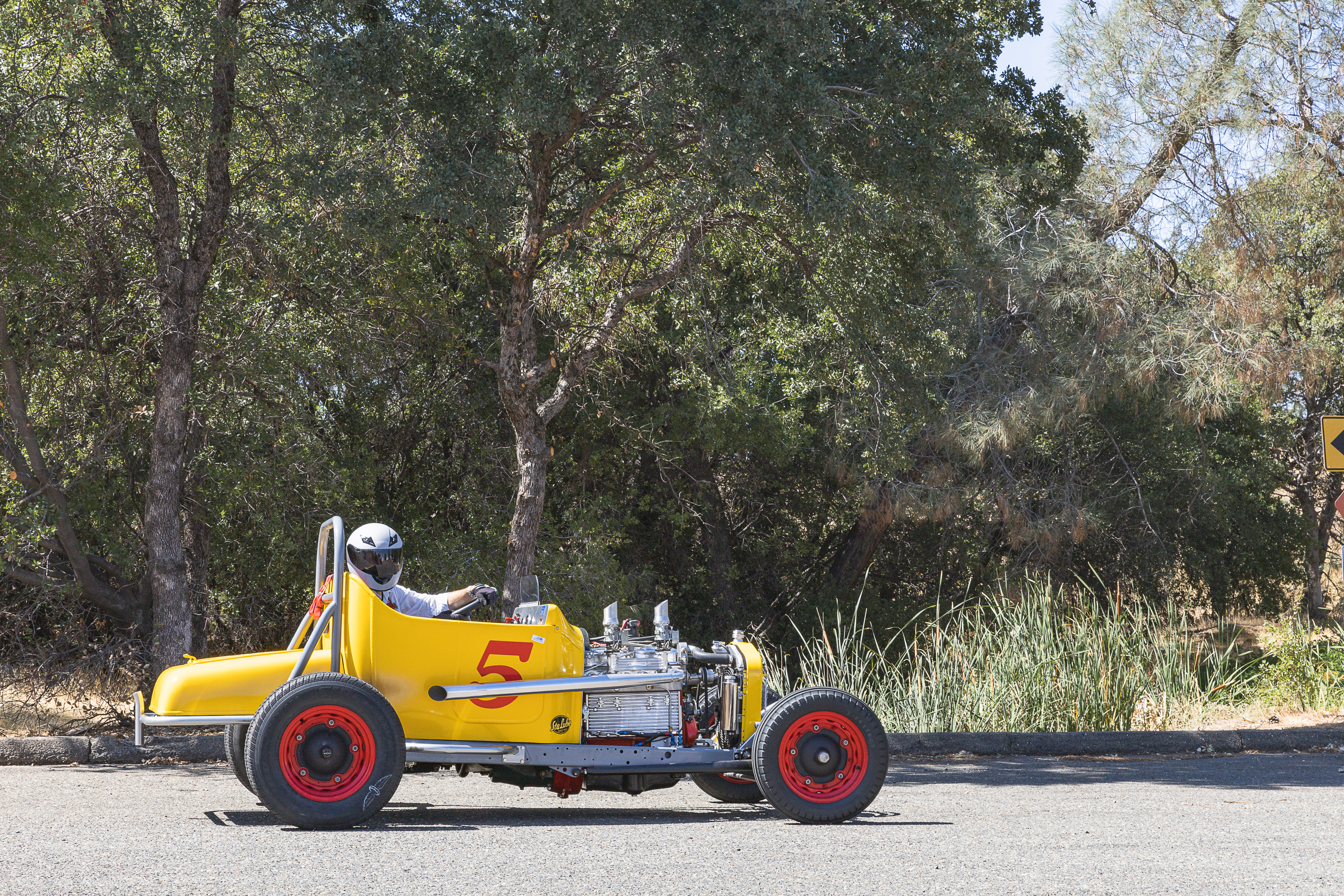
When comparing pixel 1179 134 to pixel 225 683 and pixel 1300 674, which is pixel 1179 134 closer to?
pixel 1300 674

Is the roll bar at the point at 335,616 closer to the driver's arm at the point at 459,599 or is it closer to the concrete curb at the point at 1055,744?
the driver's arm at the point at 459,599

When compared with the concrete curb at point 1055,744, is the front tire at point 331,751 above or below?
above

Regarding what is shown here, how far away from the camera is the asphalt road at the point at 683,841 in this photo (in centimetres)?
480

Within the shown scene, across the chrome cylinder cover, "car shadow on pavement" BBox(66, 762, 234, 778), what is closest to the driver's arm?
the chrome cylinder cover

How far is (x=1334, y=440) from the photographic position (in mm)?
9367

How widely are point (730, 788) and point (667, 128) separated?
513 cm

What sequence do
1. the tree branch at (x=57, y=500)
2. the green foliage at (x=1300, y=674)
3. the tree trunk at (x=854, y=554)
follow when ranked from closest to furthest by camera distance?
the tree branch at (x=57, y=500) < the green foliage at (x=1300, y=674) < the tree trunk at (x=854, y=554)

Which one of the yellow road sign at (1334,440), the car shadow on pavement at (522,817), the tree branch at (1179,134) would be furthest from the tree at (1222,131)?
the car shadow on pavement at (522,817)

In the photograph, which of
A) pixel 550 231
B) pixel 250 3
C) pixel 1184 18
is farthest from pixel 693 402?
pixel 1184 18

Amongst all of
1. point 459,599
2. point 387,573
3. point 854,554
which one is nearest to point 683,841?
point 459,599

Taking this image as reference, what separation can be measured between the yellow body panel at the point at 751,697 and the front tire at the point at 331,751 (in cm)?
180

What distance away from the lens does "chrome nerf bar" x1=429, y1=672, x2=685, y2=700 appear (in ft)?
20.4

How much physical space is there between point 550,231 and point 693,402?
3980 mm

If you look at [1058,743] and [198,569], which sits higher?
[198,569]
